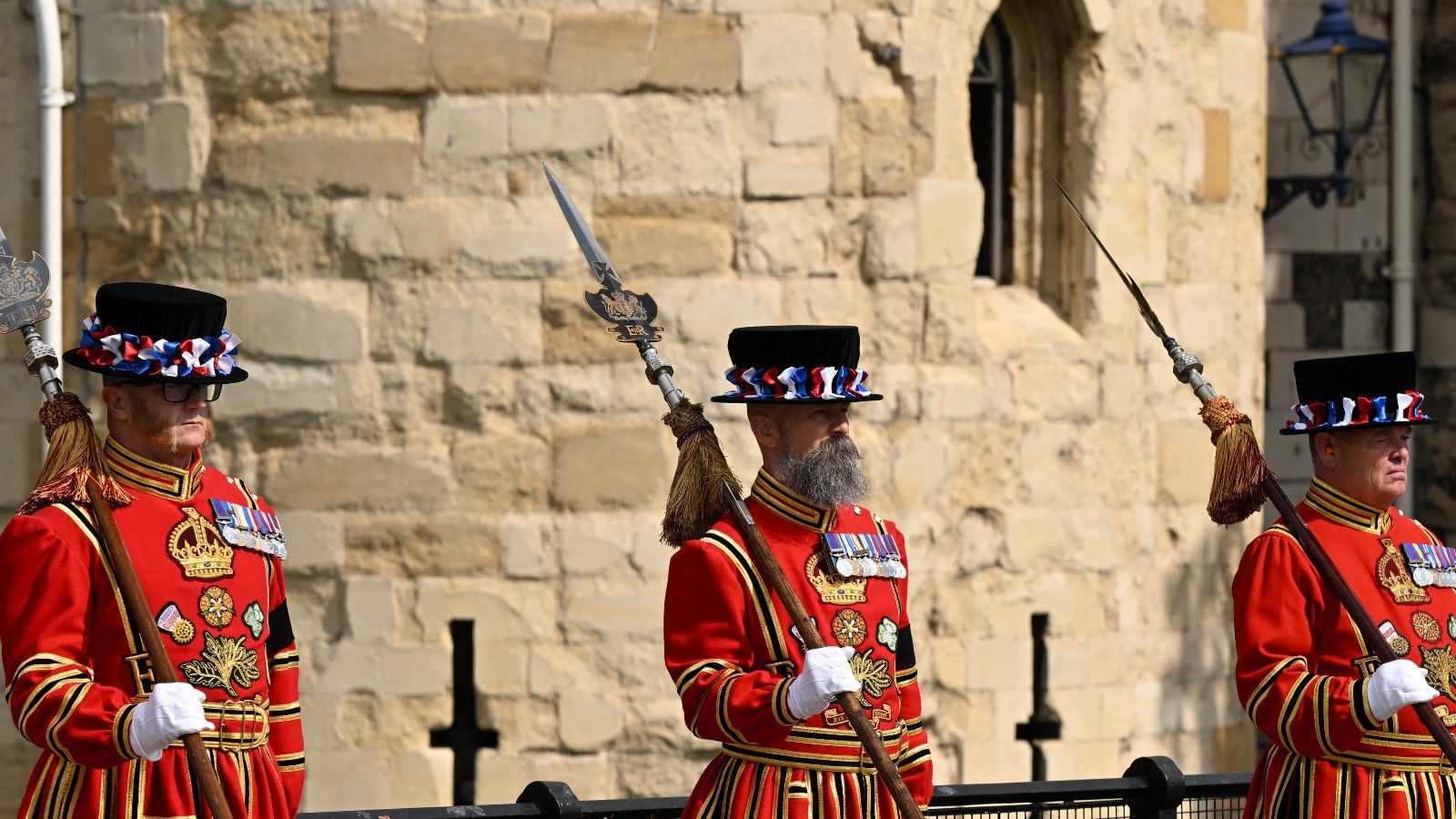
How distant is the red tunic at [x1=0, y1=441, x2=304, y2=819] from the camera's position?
471 cm

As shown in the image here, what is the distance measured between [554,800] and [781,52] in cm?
349

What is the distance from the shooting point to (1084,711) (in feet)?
30.8

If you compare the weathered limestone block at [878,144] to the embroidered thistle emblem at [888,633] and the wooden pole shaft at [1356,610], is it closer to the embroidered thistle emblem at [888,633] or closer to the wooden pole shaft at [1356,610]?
the wooden pole shaft at [1356,610]

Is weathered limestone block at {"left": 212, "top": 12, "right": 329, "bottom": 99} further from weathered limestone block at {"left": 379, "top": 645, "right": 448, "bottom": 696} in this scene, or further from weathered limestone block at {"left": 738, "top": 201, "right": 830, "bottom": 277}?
weathered limestone block at {"left": 379, "top": 645, "right": 448, "bottom": 696}

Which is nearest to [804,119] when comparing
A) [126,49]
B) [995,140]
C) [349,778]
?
[995,140]

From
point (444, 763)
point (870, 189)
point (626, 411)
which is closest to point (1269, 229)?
point (870, 189)

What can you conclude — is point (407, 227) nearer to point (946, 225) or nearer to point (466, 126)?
point (466, 126)

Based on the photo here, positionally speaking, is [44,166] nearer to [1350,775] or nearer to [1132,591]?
[1132,591]

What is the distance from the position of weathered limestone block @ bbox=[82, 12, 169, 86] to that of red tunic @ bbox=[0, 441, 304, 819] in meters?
3.87

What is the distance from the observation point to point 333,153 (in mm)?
8570

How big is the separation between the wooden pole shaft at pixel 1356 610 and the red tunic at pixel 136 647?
2425 mm

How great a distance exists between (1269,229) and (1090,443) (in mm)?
3659

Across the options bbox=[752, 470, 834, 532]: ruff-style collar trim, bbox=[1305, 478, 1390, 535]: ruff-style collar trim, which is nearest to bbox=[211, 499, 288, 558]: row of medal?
bbox=[752, 470, 834, 532]: ruff-style collar trim

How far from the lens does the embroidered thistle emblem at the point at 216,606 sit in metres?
4.93
